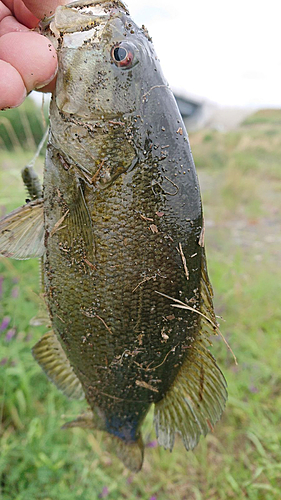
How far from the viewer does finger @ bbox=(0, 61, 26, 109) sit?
101 centimetres

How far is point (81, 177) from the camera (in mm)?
1288

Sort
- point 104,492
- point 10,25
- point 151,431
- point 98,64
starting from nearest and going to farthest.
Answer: point 98,64
point 10,25
point 104,492
point 151,431

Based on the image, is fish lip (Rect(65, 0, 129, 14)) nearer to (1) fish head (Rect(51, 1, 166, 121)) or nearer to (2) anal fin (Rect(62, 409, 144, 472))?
(1) fish head (Rect(51, 1, 166, 121))

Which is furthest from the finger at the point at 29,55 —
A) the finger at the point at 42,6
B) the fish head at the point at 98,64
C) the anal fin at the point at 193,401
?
the anal fin at the point at 193,401

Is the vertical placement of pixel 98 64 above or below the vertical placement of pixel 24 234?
above

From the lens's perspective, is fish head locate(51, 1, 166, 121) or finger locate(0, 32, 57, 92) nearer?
finger locate(0, 32, 57, 92)

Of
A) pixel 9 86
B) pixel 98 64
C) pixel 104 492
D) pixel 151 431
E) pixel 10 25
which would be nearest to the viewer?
pixel 9 86

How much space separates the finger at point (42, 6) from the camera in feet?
4.52

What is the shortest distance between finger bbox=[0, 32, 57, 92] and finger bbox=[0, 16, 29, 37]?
0.30m

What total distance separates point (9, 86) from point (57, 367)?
1.24 m

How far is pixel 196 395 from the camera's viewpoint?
5.00ft

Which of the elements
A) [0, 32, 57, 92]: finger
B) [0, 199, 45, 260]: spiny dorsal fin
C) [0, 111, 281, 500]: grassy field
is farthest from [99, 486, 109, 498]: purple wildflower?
[0, 32, 57, 92]: finger

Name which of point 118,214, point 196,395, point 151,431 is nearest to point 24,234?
point 118,214

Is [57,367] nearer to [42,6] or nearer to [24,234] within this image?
[24,234]
